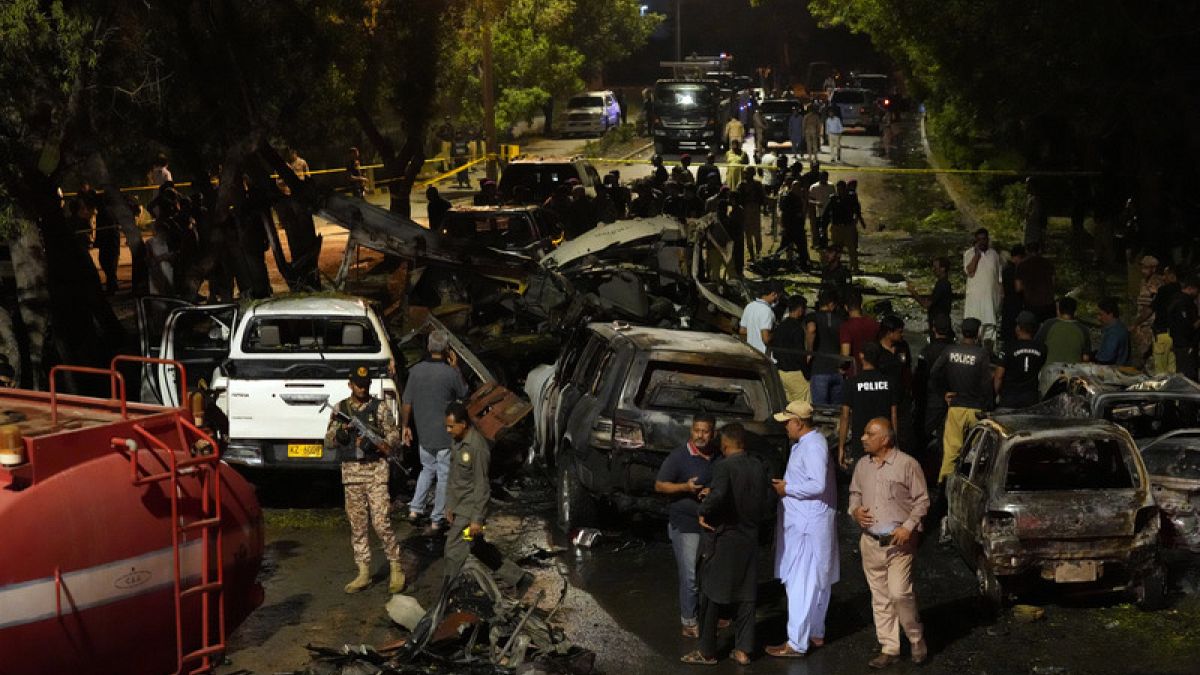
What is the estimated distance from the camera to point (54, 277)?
1823 cm

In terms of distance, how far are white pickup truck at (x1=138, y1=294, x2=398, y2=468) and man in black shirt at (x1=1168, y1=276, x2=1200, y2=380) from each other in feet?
26.0

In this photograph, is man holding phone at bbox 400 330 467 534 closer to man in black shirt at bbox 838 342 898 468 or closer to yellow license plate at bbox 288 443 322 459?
yellow license plate at bbox 288 443 322 459

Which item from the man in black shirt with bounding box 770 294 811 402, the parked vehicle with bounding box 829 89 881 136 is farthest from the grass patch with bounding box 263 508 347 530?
the parked vehicle with bounding box 829 89 881 136

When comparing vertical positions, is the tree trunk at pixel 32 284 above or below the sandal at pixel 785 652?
above

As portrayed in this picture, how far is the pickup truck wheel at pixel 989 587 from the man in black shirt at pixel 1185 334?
5221 millimetres

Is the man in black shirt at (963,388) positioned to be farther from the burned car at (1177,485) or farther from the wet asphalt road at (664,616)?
the burned car at (1177,485)

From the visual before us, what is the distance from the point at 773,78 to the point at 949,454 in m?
61.7

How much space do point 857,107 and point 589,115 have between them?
11.3m

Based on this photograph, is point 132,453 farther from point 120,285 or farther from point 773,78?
point 773,78

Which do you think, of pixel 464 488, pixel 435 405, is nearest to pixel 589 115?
pixel 435 405

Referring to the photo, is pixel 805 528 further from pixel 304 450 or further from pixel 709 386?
pixel 304 450

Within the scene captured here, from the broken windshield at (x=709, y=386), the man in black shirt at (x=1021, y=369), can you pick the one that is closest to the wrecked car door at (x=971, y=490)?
the broken windshield at (x=709, y=386)

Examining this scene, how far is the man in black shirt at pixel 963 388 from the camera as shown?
1376 cm

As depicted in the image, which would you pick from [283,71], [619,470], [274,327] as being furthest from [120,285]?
[619,470]
